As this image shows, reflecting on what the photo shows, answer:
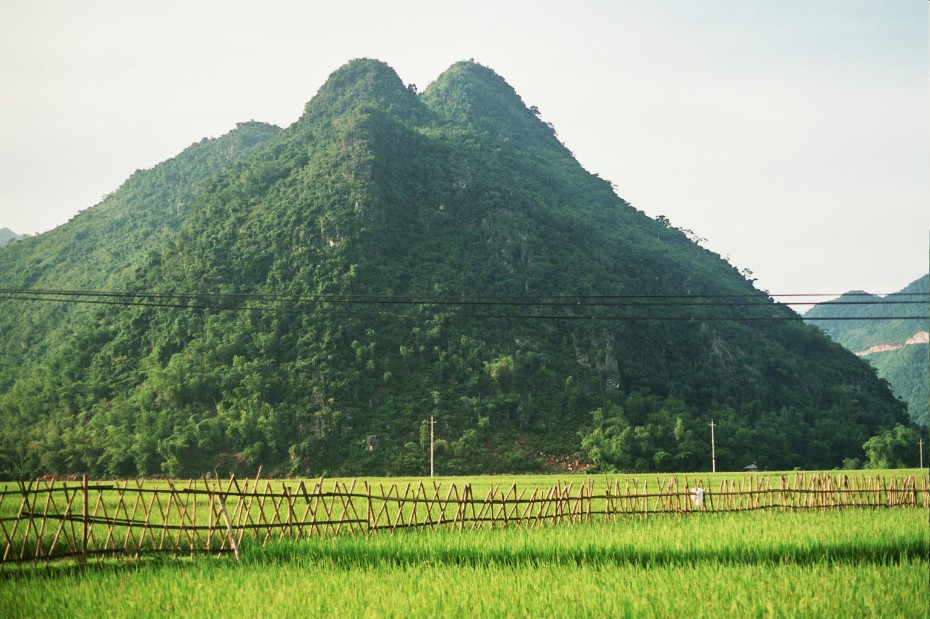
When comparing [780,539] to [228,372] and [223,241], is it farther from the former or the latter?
[223,241]

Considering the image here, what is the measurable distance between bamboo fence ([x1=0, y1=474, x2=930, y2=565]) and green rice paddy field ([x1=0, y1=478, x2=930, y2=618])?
36.2 inches

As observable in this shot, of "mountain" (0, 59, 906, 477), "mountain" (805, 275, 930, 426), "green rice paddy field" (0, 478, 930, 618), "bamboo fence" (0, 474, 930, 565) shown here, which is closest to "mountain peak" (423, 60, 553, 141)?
"mountain" (0, 59, 906, 477)

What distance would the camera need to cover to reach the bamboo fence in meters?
14.2

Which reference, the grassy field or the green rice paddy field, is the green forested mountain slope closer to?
the green rice paddy field

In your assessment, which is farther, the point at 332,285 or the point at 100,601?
the point at 332,285

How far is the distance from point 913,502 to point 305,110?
92803mm

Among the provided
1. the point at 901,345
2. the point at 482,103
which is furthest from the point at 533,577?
the point at 482,103

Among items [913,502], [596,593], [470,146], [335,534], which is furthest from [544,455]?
[470,146]

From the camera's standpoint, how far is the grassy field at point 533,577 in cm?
918

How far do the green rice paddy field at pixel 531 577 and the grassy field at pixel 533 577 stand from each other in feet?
0.10

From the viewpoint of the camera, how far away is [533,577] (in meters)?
11.5

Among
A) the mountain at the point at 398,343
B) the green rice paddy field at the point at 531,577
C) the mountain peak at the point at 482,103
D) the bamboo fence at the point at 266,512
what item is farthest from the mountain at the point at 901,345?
the green rice paddy field at the point at 531,577

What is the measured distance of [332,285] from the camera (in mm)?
68062

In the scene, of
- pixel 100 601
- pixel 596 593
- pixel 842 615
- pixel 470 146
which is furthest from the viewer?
pixel 470 146
